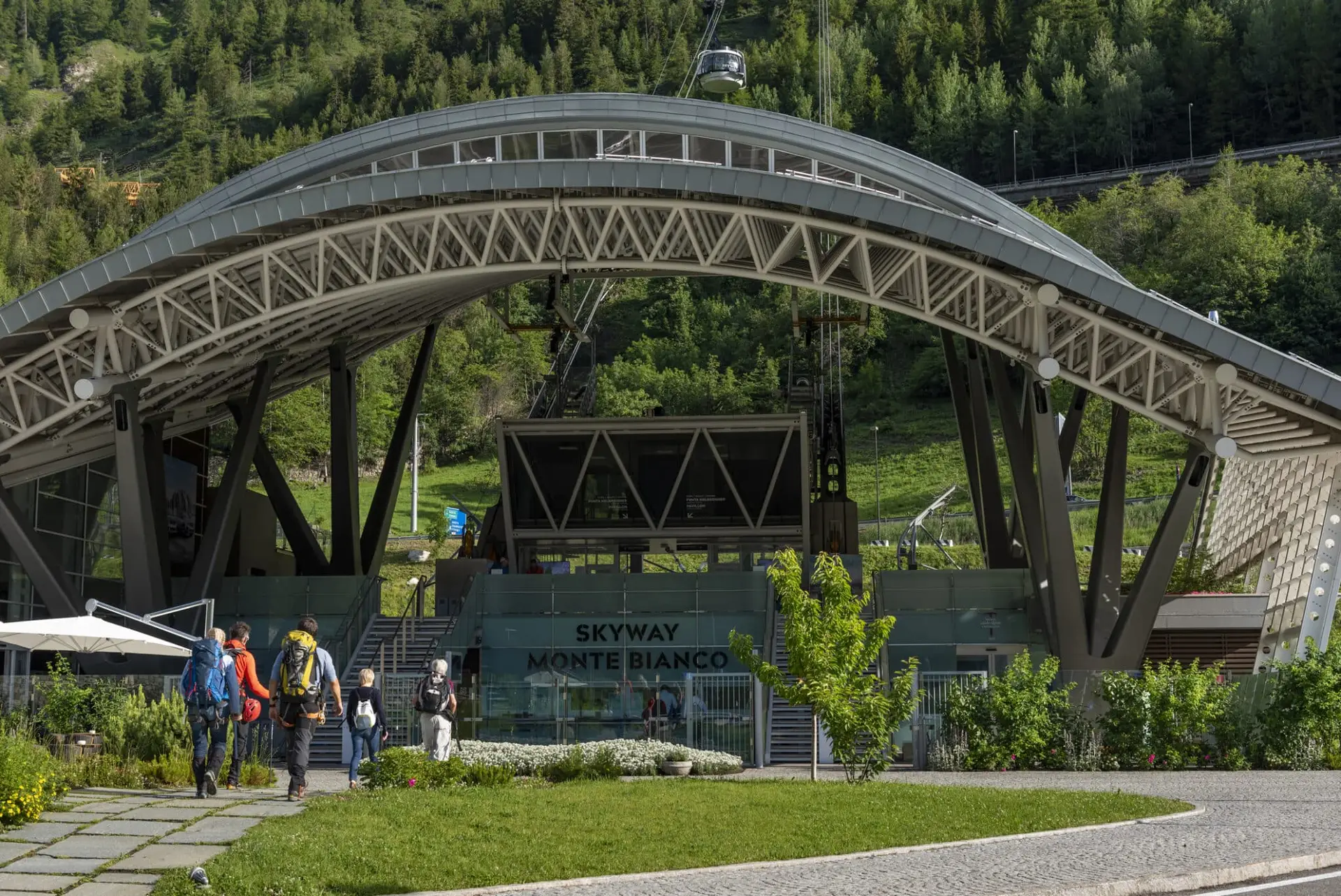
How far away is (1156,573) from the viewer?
33594 millimetres

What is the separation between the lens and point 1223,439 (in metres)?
32.6

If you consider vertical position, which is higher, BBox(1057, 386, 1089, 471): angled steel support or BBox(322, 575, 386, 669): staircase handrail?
BBox(1057, 386, 1089, 471): angled steel support

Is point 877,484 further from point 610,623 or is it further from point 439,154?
point 439,154

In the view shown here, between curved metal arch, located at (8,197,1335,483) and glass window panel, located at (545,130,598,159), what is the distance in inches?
49.1

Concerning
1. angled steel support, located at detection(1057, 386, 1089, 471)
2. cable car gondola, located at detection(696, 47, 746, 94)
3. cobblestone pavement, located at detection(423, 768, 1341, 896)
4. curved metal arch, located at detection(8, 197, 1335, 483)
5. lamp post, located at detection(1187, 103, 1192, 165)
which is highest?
lamp post, located at detection(1187, 103, 1192, 165)

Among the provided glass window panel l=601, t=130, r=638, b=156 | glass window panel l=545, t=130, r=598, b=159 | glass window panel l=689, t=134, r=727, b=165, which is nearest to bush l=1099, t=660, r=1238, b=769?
glass window panel l=689, t=134, r=727, b=165

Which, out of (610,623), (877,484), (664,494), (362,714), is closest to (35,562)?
(610,623)

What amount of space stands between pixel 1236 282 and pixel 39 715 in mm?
105278

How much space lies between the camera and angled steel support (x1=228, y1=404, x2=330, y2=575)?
45156 mm

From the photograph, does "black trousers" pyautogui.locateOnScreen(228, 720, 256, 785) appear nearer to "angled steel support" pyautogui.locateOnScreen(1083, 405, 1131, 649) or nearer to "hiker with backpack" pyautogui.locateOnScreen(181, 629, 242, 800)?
"hiker with backpack" pyautogui.locateOnScreen(181, 629, 242, 800)

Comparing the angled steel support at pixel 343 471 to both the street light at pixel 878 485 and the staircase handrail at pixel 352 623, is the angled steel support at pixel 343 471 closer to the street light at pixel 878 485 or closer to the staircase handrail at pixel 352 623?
the staircase handrail at pixel 352 623

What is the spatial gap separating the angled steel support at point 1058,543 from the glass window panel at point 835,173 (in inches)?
237

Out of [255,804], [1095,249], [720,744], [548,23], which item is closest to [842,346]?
[1095,249]

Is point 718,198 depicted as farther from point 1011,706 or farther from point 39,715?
point 39,715
